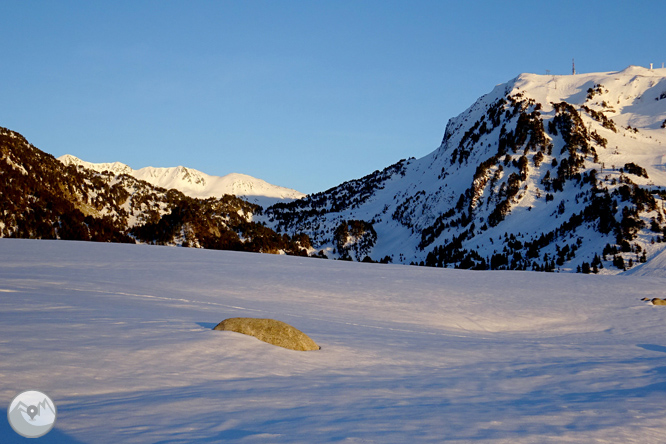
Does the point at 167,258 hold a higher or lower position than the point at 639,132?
lower

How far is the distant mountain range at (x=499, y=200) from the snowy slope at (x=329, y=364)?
50454 mm

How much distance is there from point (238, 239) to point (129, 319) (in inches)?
4341

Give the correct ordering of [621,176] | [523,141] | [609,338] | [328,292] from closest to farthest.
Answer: [609,338]
[328,292]
[621,176]
[523,141]

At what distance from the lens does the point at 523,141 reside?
10819cm

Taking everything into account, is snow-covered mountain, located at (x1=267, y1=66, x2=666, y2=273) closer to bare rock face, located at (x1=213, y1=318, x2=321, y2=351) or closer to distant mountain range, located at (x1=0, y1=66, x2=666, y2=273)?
distant mountain range, located at (x1=0, y1=66, x2=666, y2=273)

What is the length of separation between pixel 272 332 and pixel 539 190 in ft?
317

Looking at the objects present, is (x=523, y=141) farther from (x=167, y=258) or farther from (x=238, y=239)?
(x=167, y=258)

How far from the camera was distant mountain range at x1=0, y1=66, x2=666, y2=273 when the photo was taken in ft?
242

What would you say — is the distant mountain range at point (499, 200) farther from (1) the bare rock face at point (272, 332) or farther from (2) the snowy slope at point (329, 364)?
(1) the bare rock face at point (272, 332)

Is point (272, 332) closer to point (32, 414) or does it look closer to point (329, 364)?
point (329, 364)

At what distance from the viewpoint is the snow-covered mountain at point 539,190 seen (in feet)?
233

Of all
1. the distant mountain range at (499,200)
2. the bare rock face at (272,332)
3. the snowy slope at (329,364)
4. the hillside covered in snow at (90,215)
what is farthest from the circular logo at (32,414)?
the hillside covered in snow at (90,215)

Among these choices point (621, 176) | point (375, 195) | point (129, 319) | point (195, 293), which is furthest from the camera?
point (375, 195)

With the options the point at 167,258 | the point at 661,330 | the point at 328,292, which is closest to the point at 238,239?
the point at 167,258
